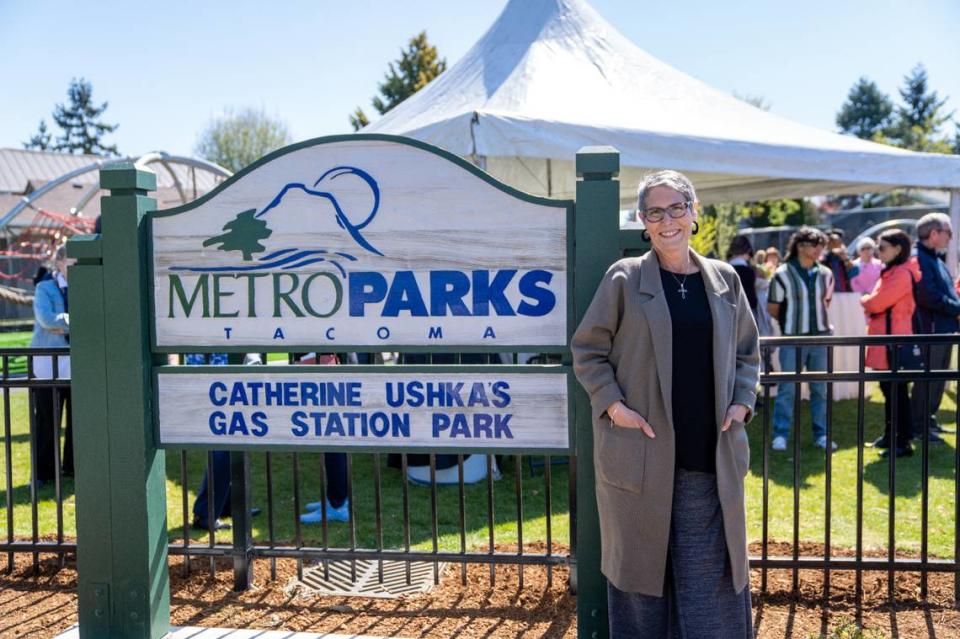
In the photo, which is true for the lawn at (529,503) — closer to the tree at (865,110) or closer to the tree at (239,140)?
the tree at (239,140)

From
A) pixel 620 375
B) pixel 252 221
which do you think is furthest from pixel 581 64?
pixel 620 375

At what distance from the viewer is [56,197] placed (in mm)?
34844

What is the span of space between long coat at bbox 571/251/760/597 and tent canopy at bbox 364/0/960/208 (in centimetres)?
398

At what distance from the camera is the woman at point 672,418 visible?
256 cm

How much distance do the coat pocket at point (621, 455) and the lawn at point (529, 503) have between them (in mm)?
2231

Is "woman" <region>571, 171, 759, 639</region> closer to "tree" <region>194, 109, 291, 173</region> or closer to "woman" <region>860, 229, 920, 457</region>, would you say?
"woman" <region>860, 229, 920, 457</region>

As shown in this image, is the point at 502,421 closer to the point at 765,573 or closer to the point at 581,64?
the point at 765,573

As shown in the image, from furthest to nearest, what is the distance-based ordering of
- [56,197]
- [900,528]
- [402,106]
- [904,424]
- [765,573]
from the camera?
[56,197]
[402,106]
[904,424]
[900,528]
[765,573]

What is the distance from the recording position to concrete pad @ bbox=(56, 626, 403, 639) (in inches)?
→ 133

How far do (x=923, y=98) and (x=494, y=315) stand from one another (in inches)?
3121

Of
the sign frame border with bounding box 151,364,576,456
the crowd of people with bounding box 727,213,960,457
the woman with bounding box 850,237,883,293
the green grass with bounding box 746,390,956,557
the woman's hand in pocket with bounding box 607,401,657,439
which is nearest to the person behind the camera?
the woman's hand in pocket with bounding box 607,401,657,439

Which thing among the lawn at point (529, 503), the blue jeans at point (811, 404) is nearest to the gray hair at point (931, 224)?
the blue jeans at point (811, 404)

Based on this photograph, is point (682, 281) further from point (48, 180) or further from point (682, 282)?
point (48, 180)

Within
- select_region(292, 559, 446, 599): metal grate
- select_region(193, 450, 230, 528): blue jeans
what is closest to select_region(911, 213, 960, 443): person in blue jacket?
select_region(292, 559, 446, 599): metal grate
